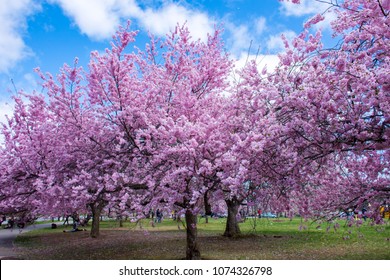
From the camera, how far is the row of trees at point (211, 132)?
5664 millimetres

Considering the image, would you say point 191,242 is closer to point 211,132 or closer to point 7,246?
point 211,132

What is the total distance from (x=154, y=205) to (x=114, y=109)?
2441 mm

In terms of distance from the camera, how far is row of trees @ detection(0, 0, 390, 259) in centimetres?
566

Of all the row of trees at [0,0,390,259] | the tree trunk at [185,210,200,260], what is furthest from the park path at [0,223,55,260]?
the tree trunk at [185,210,200,260]

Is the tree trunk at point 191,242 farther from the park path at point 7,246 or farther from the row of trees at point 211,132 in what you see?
the park path at point 7,246

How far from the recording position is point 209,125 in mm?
7594

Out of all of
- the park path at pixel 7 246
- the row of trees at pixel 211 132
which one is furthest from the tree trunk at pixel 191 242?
the park path at pixel 7 246

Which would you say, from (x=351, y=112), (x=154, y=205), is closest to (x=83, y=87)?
(x=154, y=205)

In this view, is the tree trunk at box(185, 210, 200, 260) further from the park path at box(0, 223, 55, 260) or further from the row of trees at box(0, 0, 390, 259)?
the park path at box(0, 223, 55, 260)

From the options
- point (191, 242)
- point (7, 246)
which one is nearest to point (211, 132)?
point (191, 242)

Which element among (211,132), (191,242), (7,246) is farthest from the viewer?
(7,246)

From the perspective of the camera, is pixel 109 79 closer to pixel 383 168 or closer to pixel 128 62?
pixel 128 62

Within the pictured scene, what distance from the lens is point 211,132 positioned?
25.2ft

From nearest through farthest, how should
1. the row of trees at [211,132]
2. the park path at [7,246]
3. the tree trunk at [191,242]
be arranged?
the row of trees at [211,132], the tree trunk at [191,242], the park path at [7,246]
